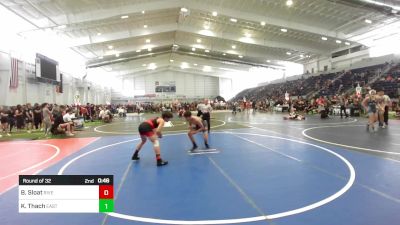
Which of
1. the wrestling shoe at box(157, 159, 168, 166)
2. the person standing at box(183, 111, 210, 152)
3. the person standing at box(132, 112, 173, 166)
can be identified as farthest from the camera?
the person standing at box(183, 111, 210, 152)

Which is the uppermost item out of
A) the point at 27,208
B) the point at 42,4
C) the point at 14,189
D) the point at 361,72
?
the point at 42,4

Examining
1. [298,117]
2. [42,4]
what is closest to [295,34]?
[298,117]

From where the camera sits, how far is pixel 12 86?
2020cm

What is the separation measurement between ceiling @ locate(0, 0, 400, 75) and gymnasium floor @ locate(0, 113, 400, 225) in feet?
48.3

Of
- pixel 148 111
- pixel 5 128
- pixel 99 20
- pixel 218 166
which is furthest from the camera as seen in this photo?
pixel 148 111

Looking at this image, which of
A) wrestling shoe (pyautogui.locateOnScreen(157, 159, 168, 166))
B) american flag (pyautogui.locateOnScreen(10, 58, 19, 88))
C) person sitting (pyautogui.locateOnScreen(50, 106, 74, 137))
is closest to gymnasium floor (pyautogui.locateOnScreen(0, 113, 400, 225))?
wrestling shoe (pyautogui.locateOnScreen(157, 159, 168, 166))

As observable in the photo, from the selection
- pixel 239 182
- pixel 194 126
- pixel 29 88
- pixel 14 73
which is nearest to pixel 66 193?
pixel 239 182

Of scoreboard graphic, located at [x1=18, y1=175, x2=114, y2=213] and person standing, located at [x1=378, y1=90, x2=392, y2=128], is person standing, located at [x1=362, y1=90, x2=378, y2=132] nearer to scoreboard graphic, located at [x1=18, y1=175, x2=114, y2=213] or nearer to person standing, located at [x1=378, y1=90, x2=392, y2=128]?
person standing, located at [x1=378, y1=90, x2=392, y2=128]

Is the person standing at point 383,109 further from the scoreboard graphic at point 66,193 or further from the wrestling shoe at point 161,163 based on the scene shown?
the scoreboard graphic at point 66,193

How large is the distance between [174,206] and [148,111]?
43.4m

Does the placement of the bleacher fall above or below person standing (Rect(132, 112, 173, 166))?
above

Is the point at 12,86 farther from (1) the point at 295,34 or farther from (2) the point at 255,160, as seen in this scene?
(1) the point at 295,34

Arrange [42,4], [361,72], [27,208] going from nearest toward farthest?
[27,208], [42,4], [361,72]

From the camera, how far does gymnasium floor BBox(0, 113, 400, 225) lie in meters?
3.95
